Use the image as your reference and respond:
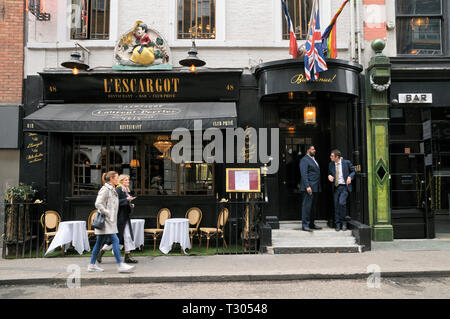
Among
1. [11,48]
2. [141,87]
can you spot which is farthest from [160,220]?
[11,48]

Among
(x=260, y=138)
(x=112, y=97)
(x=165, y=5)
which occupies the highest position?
(x=165, y=5)

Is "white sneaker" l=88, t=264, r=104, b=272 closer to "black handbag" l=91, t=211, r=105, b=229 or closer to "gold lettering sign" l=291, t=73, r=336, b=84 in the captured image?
"black handbag" l=91, t=211, r=105, b=229

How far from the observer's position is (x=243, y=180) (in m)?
8.74

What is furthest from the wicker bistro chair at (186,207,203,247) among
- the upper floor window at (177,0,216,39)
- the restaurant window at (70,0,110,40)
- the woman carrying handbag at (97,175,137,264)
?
the restaurant window at (70,0,110,40)

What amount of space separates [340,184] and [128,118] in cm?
530

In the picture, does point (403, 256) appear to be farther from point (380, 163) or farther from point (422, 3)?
point (422, 3)

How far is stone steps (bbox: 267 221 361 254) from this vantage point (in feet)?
26.5

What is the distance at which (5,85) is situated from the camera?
375 inches

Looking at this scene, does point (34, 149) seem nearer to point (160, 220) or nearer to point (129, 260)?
point (160, 220)

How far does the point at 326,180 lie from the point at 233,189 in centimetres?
267

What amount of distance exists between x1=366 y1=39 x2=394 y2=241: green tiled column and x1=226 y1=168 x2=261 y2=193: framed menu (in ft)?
10.3

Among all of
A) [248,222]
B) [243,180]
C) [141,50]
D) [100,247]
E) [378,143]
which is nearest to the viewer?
Result: [100,247]

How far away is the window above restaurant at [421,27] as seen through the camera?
10.1 meters

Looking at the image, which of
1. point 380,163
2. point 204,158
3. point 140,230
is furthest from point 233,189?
point 380,163
